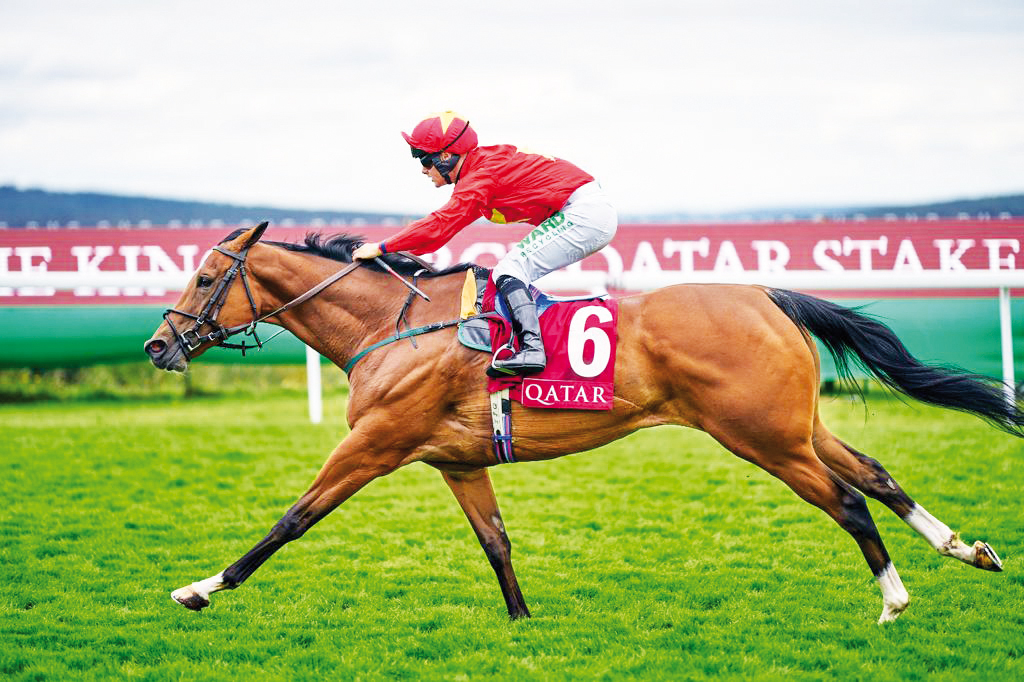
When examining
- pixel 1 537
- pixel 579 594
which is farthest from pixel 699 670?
pixel 1 537

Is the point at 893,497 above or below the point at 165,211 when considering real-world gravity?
below

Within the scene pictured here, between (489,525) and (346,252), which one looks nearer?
(489,525)

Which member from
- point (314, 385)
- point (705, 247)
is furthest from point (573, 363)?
point (705, 247)

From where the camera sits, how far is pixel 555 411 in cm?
463

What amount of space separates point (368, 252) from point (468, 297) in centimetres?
51

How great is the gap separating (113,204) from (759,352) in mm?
11612

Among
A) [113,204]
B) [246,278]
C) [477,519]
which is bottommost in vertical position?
[477,519]

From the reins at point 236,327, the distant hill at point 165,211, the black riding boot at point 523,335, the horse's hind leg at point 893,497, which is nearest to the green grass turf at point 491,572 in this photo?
the horse's hind leg at point 893,497

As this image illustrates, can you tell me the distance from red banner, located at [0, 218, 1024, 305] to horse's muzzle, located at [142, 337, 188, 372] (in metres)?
6.30

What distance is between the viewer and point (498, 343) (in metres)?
4.62

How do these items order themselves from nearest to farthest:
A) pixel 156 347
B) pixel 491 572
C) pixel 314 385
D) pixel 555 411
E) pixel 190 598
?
pixel 190 598, pixel 555 411, pixel 156 347, pixel 491 572, pixel 314 385

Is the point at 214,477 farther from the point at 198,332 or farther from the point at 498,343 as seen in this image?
the point at 498,343

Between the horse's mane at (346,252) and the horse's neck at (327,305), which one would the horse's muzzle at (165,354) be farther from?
the horse's mane at (346,252)

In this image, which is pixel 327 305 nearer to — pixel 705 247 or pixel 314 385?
pixel 314 385
